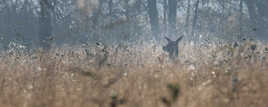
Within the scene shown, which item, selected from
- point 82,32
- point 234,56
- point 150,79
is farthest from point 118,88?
point 82,32

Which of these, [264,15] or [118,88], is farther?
[264,15]

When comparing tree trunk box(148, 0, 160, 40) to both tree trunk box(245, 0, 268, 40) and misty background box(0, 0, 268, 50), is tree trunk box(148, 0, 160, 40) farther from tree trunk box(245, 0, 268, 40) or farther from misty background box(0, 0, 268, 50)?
tree trunk box(245, 0, 268, 40)

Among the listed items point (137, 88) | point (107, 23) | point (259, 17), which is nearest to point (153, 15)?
point (259, 17)

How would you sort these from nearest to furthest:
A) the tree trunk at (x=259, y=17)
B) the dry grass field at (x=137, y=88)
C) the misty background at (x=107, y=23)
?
the dry grass field at (x=137, y=88) < the misty background at (x=107, y=23) < the tree trunk at (x=259, y=17)

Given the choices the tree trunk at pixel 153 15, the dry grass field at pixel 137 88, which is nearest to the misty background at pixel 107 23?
the tree trunk at pixel 153 15

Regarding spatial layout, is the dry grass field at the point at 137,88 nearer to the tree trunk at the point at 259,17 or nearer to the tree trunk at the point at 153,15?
the tree trunk at the point at 259,17

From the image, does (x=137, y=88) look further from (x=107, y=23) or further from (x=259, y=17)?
(x=259, y=17)

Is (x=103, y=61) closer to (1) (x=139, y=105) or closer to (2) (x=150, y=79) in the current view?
(2) (x=150, y=79)

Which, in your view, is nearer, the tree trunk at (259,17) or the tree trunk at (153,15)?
the tree trunk at (259,17)

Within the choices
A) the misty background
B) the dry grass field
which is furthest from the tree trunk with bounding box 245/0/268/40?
the dry grass field

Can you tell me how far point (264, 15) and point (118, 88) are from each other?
16.3 meters

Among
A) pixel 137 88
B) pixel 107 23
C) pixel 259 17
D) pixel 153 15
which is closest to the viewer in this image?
pixel 137 88

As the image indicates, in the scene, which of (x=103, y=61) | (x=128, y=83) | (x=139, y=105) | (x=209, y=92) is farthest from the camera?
(x=103, y=61)

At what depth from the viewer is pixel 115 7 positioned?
24078 mm
